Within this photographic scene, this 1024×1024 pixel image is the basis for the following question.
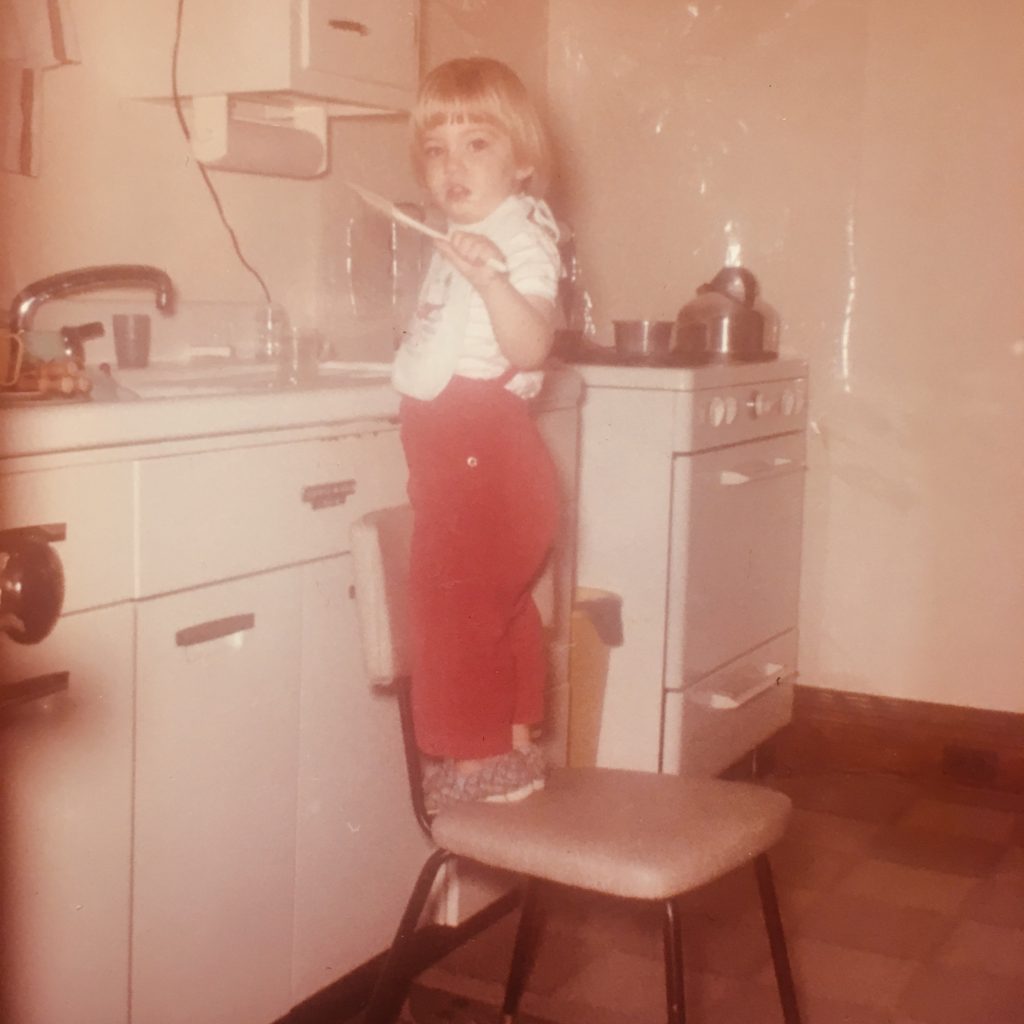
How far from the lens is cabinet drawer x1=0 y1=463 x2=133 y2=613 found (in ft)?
4.36

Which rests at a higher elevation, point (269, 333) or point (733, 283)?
point (733, 283)

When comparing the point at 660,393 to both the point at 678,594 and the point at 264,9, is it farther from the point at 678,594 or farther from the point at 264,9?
the point at 264,9

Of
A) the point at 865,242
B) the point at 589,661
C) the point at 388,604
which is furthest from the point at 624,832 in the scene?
the point at 865,242

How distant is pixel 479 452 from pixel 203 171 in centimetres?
91

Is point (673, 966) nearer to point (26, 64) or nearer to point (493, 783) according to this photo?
point (493, 783)

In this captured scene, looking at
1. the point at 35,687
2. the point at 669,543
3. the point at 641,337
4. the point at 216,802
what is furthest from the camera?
the point at 641,337

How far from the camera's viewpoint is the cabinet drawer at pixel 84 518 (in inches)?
52.3

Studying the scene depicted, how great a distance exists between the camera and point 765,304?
10.2 ft

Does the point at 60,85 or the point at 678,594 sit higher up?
the point at 60,85

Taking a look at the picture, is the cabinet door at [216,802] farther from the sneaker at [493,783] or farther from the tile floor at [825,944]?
the tile floor at [825,944]

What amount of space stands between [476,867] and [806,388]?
1440 mm

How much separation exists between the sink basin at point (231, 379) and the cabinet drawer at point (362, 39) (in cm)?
47

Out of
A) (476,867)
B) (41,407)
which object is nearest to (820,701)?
(476,867)

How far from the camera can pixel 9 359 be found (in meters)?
1.48
